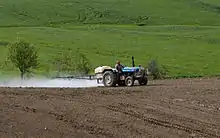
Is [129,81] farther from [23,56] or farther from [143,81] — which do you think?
[23,56]

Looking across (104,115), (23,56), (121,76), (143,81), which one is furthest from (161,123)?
(23,56)

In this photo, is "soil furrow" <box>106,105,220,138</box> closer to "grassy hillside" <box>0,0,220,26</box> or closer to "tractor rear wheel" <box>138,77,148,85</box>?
"tractor rear wheel" <box>138,77,148,85</box>

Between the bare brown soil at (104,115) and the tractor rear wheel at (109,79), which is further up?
the tractor rear wheel at (109,79)

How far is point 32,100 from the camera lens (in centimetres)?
2066

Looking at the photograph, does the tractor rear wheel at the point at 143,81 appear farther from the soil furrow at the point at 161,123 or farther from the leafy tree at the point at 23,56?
the leafy tree at the point at 23,56

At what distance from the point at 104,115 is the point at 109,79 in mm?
14808

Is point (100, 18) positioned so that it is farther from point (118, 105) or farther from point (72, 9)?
point (118, 105)

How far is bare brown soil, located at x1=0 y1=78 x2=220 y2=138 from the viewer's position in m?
15.9

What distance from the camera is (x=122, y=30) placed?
103m

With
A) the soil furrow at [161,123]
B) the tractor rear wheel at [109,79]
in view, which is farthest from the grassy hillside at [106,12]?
the soil furrow at [161,123]

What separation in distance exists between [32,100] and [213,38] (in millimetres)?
80368

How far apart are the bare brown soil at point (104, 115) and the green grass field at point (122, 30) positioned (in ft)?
130

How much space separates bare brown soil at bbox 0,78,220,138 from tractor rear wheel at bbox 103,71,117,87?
8184 millimetres

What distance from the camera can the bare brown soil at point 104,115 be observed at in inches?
627
